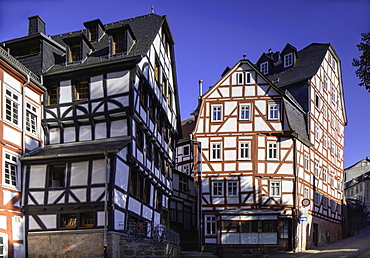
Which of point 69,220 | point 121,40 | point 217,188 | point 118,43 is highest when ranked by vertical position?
point 121,40

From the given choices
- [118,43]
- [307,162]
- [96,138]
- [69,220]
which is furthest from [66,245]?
[307,162]

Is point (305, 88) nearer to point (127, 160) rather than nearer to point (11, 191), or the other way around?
point (127, 160)

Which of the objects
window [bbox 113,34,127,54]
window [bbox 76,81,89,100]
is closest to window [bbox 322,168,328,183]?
window [bbox 113,34,127,54]

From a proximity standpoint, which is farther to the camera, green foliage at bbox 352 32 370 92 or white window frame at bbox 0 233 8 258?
white window frame at bbox 0 233 8 258

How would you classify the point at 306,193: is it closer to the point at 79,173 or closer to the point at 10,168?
the point at 79,173

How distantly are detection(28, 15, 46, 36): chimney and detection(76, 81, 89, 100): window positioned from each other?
539 centimetres

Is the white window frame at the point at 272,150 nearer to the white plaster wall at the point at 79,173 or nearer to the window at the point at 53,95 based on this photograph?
the window at the point at 53,95

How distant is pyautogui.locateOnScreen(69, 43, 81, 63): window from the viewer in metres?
25.9

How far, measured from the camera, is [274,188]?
116 feet

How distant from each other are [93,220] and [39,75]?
7.85 metres

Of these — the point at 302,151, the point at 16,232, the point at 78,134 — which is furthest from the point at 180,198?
the point at 16,232

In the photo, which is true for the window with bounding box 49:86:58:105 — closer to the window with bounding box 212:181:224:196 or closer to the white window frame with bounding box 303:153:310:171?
the window with bounding box 212:181:224:196

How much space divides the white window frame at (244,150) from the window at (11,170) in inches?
687

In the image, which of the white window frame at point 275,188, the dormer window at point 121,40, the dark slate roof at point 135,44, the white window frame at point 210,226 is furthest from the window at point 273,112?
the dormer window at point 121,40
